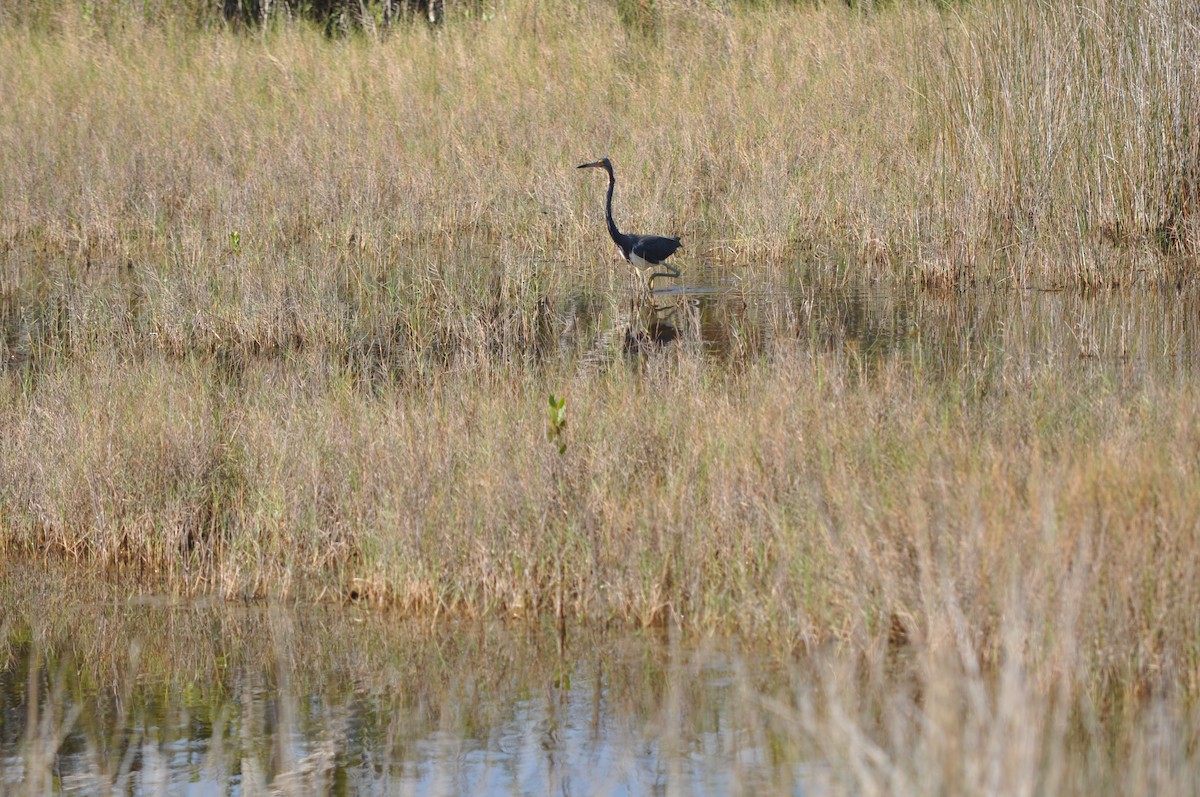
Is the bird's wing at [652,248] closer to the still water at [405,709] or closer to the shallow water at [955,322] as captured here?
the shallow water at [955,322]

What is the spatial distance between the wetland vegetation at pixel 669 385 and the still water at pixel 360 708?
0.09 ft

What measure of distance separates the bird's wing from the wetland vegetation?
267mm

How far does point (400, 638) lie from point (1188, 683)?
90.9 inches

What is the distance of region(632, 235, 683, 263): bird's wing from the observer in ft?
29.3

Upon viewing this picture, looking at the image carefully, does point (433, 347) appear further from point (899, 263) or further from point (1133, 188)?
point (1133, 188)

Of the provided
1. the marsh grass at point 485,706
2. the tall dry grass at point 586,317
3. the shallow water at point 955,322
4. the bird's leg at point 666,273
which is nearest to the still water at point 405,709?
the marsh grass at point 485,706

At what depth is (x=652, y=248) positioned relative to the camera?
895 centimetres

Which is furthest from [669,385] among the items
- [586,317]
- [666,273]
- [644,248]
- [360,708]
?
[666,273]

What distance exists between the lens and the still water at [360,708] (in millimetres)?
3529

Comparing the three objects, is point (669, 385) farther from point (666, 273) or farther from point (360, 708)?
point (666, 273)

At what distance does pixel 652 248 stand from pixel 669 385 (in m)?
3.36

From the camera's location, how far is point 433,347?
784 centimetres

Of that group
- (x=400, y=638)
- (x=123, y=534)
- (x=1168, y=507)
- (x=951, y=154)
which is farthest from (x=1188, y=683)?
(x=951, y=154)

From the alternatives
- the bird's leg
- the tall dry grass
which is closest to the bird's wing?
the bird's leg
